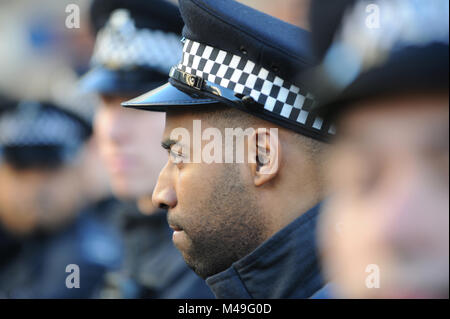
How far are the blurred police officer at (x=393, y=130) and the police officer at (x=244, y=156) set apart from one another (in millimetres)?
582

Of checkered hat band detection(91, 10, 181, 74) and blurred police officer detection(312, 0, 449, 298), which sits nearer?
blurred police officer detection(312, 0, 449, 298)

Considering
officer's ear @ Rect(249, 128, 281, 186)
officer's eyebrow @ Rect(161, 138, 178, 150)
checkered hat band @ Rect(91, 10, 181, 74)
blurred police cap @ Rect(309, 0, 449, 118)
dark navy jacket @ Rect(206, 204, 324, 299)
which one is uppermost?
checkered hat band @ Rect(91, 10, 181, 74)

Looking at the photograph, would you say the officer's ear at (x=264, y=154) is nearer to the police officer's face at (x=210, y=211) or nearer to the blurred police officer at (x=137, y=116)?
the police officer's face at (x=210, y=211)

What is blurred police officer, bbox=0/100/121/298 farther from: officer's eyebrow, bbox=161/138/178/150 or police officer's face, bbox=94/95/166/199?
officer's eyebrow, bbox=161/138/178/150

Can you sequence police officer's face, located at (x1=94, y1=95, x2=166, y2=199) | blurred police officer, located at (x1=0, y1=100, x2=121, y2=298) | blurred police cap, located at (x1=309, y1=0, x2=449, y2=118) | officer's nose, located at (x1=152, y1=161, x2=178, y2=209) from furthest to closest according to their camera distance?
blurred police officer, located at (x1=0, y1=100, x2=121, y2=298), police officer's face, located at (x1=94, y1=95, x2=166, y2=199), officer's nose, located at (x1=152, y1=161, x2=178, y2=209), blurred police cap, located at (x1=309, y1=0, x2=449, y2=118)

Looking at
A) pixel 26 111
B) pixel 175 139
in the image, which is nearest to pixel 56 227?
pixel 26 111

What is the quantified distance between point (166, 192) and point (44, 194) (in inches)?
122

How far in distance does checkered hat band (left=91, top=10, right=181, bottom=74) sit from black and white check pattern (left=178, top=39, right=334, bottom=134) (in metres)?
1.74

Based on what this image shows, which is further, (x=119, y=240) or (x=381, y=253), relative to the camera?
(x=119, y=240)

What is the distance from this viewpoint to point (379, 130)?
143 centimetres

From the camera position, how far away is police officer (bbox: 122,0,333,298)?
2.12m

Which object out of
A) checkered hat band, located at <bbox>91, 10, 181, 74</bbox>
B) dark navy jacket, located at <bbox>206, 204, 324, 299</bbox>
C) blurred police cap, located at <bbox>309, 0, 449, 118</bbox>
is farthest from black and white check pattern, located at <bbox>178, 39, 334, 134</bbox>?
checkered hat band, located at <bbox>91, 10, 181, 74</bbox>

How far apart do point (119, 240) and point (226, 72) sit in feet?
9.32
